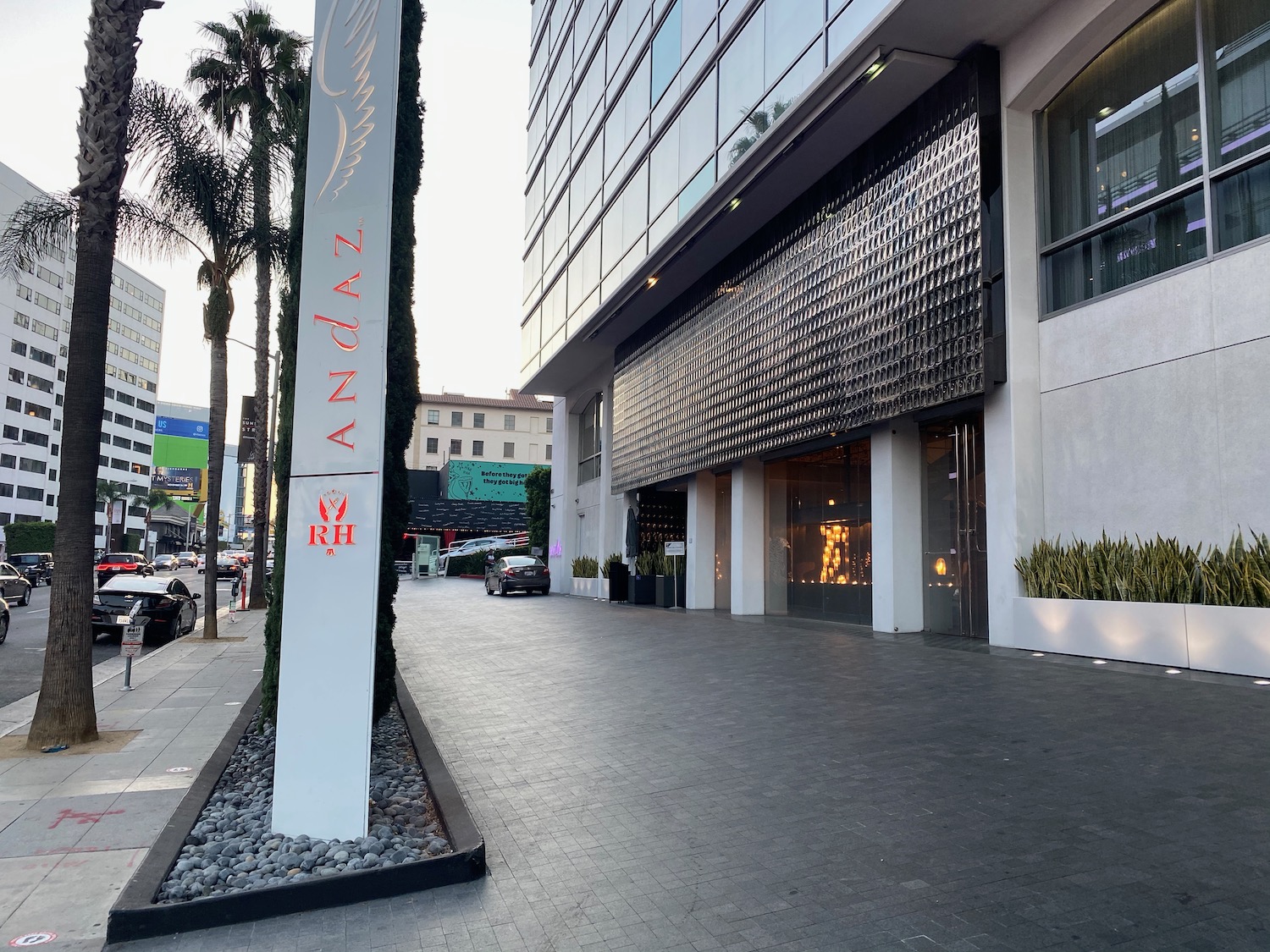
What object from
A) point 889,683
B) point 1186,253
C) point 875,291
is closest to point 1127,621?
point 889,683

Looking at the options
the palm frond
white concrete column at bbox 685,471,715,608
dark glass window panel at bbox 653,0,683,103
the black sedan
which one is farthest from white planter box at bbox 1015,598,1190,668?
dark glass window panel at bbox 653,0,683,103

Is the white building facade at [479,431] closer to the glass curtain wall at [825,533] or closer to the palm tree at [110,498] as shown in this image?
the palm tree at [110,498]

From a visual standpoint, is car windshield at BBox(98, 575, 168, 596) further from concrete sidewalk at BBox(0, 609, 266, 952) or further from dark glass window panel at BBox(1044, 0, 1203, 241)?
dark glass window panel at BBox(1044, 0, 1203, 241)

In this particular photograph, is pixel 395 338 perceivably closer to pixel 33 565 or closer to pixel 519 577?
pixel 519 577

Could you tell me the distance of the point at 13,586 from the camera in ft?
84.0

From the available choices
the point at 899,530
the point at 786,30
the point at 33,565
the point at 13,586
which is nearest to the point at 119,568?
the point at 33,565

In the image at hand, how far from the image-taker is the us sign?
4988 mm

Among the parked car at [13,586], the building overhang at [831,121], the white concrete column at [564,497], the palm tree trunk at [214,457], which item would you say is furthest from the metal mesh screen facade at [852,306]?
the parked car at [13,586]

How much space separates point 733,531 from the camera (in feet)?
71.1

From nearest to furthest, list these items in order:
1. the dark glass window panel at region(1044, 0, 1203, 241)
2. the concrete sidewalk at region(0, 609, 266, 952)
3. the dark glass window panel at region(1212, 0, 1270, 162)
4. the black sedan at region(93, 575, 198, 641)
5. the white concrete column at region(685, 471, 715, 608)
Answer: the concrete sidewalk at region(0, 609, 266, 952), the dark glass window panel at region(1212, 0, 1270, 162), the dark glass window panel at region(1044, 0, 1203, 241), the black sedan at region(93, 575, 198, 641), the white concrete column at region(685, 471, 715, 608)

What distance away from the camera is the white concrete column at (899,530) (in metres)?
15.3

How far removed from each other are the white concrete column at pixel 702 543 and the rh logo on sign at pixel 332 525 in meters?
19.5

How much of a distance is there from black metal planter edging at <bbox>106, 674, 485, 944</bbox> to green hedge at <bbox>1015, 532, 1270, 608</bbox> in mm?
8579

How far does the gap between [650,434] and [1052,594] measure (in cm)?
1586
